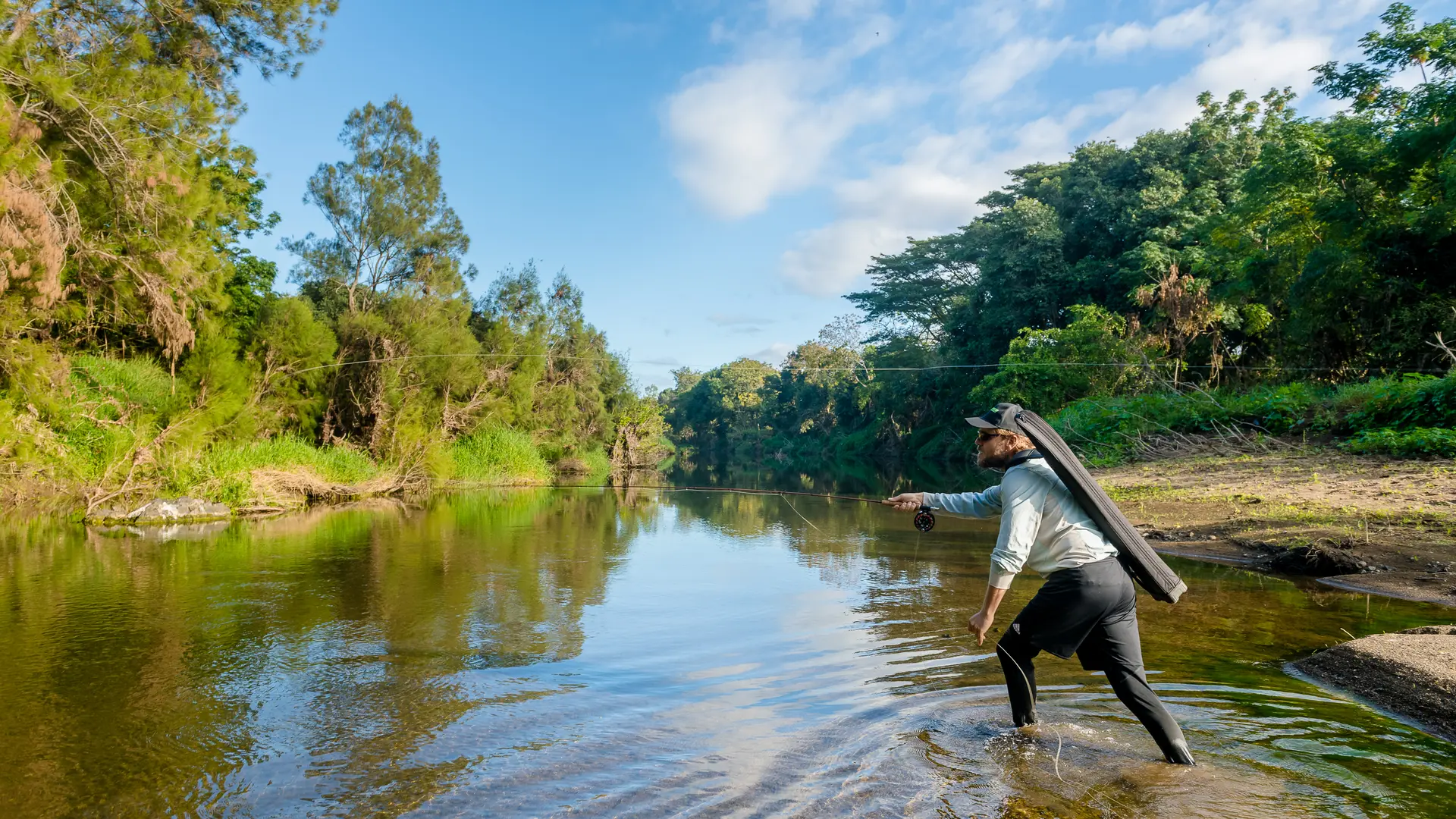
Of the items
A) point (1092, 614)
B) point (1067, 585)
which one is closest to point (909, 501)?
point (1067, 585)

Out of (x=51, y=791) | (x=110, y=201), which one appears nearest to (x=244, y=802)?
(x=51, y=791)

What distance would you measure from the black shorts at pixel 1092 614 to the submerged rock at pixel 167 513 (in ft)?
52.4

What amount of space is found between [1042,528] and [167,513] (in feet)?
53.1

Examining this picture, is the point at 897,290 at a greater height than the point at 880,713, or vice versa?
the point at 897,290

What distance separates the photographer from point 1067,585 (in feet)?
13.9

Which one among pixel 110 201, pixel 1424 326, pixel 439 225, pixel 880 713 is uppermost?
pixel 439 225

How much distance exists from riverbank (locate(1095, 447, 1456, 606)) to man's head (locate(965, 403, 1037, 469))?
19.8 feet

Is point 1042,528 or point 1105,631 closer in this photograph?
point 1105,631

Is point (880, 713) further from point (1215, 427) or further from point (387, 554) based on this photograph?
point (1215, 427)

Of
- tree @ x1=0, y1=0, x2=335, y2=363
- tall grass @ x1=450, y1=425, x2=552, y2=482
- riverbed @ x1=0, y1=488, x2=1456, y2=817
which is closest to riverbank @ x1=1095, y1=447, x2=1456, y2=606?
riverbed @ x1=0, y1=488, x2=1456, y2=817

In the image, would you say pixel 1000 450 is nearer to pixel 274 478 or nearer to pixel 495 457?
pixel 274 478

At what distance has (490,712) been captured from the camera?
535 cm

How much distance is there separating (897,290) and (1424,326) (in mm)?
31524

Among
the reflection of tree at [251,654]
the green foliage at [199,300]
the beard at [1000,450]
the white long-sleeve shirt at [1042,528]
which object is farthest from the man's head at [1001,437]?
the green foliage at [199,300]
